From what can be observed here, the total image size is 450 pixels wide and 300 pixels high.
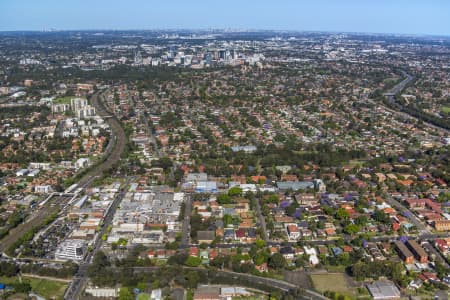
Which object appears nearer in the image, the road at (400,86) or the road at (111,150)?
the road at (111,150)

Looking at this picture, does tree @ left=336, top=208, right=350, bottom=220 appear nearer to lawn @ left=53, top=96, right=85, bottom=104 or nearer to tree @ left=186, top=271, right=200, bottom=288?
tree @ left=186, top=271, right=200, bottom=288

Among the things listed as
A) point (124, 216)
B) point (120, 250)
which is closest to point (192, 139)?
point (124, 216)

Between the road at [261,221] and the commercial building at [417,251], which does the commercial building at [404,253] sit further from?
the road at [261,221]

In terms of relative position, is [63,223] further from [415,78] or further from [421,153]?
[415,78]

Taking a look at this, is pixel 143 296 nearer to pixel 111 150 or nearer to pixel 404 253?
pixel 404 253

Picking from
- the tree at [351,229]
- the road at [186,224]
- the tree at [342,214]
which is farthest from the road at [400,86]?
the road at [186,224]

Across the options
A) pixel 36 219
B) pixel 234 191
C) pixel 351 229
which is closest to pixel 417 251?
pixel 351 229
